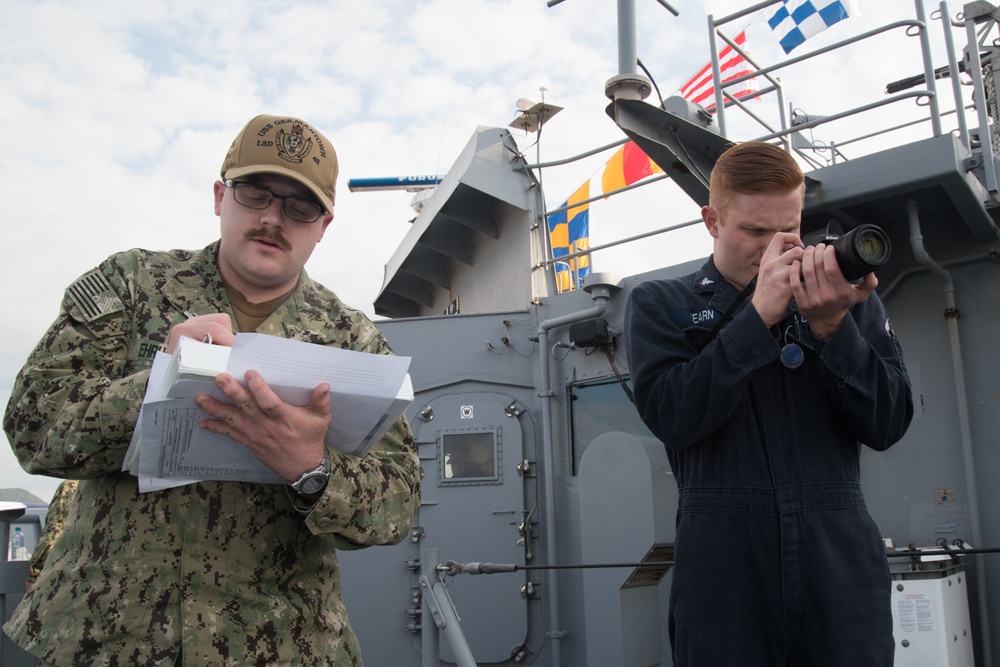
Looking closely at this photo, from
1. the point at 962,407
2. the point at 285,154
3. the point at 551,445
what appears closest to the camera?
the point at 285,154

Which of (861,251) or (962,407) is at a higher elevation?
(861,251)

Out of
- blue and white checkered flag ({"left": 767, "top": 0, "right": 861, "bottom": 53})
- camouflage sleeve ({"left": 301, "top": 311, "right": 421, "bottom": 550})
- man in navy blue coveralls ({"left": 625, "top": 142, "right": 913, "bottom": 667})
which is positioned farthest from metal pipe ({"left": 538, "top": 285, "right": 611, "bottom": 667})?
camouflage sleeve ({"left": 301, "top": 311, "right": 421, "bottom": 550})

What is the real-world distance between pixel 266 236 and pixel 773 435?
104cm

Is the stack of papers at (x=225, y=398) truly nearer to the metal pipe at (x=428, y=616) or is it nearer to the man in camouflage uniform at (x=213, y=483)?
the man in camouflage uniform at (x=213, y=483)

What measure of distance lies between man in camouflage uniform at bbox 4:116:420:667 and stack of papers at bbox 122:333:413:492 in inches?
1.1

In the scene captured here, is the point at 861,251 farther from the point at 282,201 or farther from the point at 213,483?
the point at 213,483

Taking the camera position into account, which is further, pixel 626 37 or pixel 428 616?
pixel 626 37

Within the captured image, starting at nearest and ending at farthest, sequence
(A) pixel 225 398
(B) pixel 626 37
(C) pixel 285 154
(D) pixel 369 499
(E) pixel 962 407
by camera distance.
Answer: (A) pixel 225 398, (D) pixel 369 499, (C) pixel 285 154, (B) pixel 626 37, (E) pixel 962 407

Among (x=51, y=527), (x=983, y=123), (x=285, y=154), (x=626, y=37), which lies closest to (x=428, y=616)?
(x=51, y=527)

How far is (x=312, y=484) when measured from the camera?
1.33m

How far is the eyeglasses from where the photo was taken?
1.53m

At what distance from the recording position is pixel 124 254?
155 cm

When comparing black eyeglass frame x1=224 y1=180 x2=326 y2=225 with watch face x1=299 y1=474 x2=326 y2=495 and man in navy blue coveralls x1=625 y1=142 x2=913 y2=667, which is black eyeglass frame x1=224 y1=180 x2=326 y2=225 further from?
man in navy blue coveralls x1=625 y1=142 x2=913 y2=667

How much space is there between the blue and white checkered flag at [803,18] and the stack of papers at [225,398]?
3.97m
